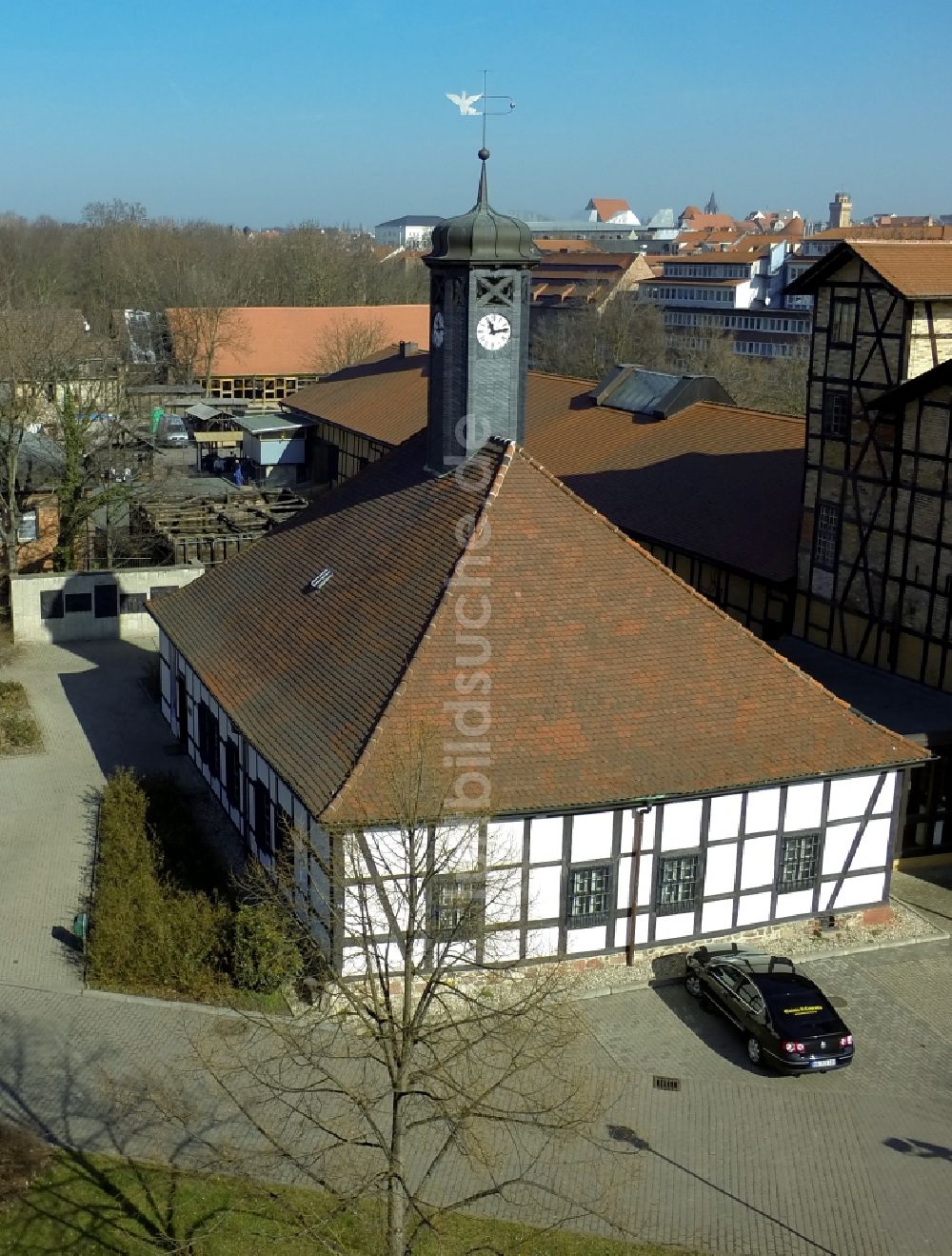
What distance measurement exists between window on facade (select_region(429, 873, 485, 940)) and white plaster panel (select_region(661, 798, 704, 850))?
263 centimetres

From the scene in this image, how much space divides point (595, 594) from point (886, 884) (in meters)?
5.94

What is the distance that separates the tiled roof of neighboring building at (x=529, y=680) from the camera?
676 inches

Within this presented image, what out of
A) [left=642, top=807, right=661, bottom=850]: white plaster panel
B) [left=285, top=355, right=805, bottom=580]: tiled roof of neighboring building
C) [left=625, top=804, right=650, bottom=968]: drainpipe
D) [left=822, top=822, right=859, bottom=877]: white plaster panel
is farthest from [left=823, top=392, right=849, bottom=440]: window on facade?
[left=625, top=804, right=650, bottom=968]: drainpipe

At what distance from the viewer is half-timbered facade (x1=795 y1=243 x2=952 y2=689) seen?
23.7 metres

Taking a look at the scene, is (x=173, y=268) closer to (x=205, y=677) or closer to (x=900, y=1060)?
(x=205, y=677)

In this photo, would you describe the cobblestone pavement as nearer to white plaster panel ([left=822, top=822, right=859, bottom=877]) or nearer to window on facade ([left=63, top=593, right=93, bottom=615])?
white plaster panel ([left=822, top=822, right=859, bottom=877])

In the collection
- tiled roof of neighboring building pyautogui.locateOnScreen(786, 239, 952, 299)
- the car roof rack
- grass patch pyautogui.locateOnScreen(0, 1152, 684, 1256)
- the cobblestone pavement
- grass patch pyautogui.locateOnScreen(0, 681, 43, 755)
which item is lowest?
the cobblestone pavement

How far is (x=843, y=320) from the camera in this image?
2542cm

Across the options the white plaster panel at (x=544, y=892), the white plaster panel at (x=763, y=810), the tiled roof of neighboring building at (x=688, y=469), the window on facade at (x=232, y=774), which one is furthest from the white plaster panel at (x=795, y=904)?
the tiled roof of neighboring building at (x=688, y=469)

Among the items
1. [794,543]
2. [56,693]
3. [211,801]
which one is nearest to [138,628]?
[56,693]

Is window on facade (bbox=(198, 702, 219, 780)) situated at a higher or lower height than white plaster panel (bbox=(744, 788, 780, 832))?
lower

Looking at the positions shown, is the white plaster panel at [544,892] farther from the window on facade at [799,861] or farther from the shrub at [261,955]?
the window on facade at [799,861]

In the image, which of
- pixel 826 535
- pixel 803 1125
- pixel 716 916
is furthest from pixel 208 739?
pixel 803 1125

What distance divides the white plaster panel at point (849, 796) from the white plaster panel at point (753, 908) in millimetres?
1437
